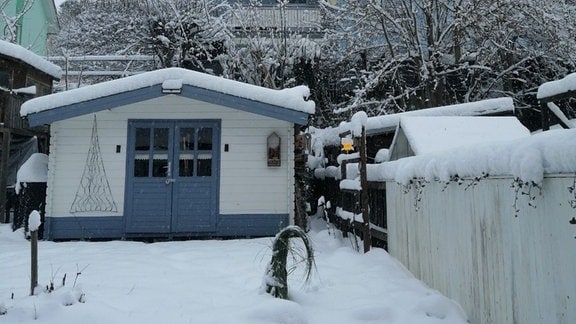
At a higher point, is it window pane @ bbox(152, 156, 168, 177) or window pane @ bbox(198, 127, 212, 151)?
window pane @ bbox(198, 127, 212, 151)

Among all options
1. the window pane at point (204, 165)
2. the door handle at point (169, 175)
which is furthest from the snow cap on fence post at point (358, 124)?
the door handle at point (169, 175)

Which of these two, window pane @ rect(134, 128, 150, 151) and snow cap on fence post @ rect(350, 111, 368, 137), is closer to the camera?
snow cap on fence post @ rect(350, 111, 368, 137)

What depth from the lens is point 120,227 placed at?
6832 millimetres

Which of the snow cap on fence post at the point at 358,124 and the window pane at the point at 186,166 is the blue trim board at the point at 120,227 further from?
the snow cap on fence post at the point at 358,124

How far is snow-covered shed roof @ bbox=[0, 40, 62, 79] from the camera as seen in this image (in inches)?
391

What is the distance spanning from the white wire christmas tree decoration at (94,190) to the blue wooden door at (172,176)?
36 centimetres

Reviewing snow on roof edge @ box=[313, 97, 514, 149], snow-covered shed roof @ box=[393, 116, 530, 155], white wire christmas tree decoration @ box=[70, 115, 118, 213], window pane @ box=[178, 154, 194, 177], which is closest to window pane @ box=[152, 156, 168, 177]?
window pane @ box=[178, 154, 194, 177]

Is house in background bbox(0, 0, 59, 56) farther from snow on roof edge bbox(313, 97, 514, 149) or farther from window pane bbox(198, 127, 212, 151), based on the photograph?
snow on roof edge bbox(313, 97, 514, 149)

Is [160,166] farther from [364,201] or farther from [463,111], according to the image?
[463,111]

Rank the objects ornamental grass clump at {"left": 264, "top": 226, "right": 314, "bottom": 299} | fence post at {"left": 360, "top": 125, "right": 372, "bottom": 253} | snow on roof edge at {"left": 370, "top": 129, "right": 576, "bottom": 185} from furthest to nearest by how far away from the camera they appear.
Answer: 1. fence post at {"left": 360, "top": 125, "right": 372, "bottom": 253}
2. ornamental grass clump at {"left": 264, "top": 226, "right": 314, "bottom": 299}
3. snow on roof edge at {"left": 370, "top": 129, "right": 576, "bottom": 185}

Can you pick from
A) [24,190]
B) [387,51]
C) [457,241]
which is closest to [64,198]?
[24,190]

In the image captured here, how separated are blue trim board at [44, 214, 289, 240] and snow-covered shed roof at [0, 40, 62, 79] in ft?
18.9

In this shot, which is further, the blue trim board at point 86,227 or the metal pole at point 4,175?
the metal pole at point 4,175

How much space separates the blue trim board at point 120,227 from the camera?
679 centimetres
